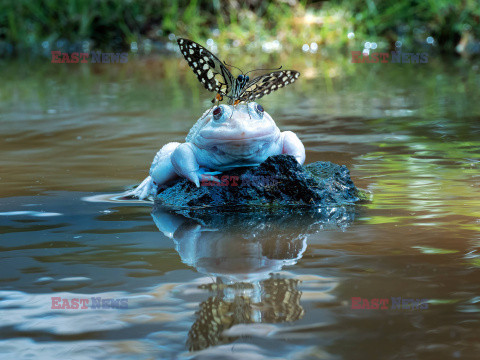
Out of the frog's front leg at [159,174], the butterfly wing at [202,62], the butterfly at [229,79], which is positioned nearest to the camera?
the butterfly at [229,79]

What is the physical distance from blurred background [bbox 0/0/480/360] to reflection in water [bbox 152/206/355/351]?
0.4 inches

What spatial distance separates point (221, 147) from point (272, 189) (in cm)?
40

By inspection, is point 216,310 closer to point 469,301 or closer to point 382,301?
point 382,301

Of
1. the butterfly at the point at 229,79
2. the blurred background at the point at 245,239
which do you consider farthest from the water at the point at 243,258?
the butterfly at the point at 229,79

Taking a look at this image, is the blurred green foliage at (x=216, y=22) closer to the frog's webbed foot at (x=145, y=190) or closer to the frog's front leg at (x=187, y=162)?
the frog's webbed foot at (x=145, y=190)

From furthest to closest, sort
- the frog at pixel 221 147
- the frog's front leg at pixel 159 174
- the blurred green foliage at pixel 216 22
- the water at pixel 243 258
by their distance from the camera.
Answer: the blurred green foliage at pixel 216 22
the frog's front leg at pixel 159 174
the frog at pixel 221 147
the water at pixel 243 258

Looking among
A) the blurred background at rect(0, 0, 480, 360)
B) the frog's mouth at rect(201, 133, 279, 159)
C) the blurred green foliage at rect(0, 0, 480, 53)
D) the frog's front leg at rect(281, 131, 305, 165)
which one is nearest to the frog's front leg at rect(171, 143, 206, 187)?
the frog's mouth at rect(201, 133, 279, 159)

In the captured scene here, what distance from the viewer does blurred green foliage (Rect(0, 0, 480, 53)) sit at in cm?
1655

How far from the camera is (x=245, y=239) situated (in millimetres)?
3469

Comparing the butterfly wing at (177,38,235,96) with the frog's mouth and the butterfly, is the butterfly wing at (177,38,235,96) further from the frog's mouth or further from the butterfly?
the frog's mouth

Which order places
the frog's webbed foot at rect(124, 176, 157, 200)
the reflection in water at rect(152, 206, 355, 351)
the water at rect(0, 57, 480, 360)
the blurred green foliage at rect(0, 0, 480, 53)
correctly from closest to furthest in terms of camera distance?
the water at rect(0, 57, 480, 360), the reflection in water at rect(152, 206, 355, 351), the frog's webbed foot at rect(124, 176, 157, 200), the blurred green foliage at rect(0, 0, 480, 53)

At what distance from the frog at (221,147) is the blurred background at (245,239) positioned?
1.00 feet

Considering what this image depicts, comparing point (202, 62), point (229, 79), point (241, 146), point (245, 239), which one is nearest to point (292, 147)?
point (241, 146)

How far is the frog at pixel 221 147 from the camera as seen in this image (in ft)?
12.7
